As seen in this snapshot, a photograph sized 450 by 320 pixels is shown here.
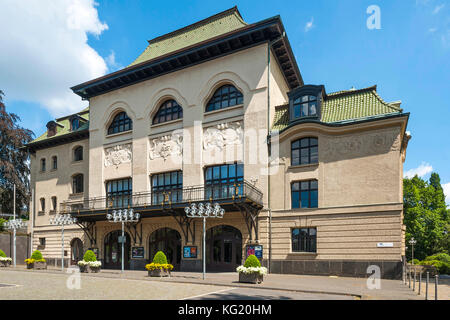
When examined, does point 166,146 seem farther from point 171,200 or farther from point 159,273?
point 159,273

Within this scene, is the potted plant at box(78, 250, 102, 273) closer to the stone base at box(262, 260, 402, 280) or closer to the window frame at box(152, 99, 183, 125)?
the stone base at box(262, 260, 402, 280)

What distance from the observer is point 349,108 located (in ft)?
81.7

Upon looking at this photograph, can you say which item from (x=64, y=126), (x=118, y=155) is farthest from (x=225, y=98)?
(x=64, y=126)

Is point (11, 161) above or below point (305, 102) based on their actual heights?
below

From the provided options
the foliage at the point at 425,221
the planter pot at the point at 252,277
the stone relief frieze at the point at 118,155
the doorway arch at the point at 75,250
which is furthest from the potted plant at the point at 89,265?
the foliage at the point at 425,221

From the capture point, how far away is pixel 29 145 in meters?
40.4

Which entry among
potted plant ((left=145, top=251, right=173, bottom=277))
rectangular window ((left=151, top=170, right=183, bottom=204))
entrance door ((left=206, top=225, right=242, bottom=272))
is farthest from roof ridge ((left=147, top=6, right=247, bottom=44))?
potted plant ((left=145, top=251, right=173, bottom=277))

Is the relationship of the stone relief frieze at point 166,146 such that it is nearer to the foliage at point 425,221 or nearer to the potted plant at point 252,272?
the potted plant at point 252,272

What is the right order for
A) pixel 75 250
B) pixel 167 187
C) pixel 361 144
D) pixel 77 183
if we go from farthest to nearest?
pixel 77 183 → pixel 75 250 → pixel 167 187 → pixel 361 144

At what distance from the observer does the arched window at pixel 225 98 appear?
2795 cm

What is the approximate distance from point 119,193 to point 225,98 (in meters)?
12.8

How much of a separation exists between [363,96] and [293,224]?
9.90m

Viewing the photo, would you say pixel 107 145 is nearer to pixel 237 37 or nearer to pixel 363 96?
pixel 237 37
